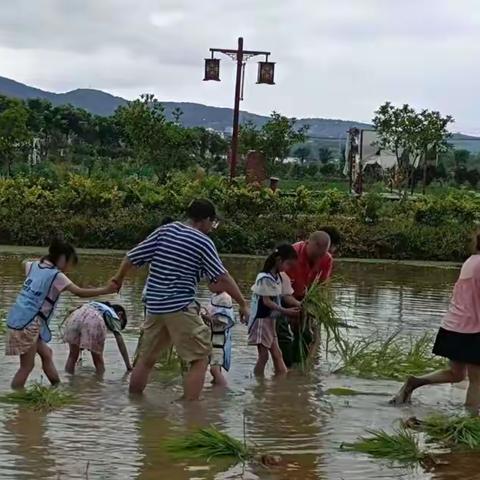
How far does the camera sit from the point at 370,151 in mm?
54656

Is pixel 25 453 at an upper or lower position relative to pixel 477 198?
lower

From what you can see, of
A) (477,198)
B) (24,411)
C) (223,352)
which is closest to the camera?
(24,411)

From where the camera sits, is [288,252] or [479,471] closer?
[479,471]

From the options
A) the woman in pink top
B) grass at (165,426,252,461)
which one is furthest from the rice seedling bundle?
grass at (165,426,252,461)

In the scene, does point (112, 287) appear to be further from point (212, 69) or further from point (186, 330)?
point (212, 69)

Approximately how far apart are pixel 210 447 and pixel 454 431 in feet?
5.89

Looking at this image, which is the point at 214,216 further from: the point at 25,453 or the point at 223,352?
the point at 25,453

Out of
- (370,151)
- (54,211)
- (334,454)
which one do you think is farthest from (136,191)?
(370,151)

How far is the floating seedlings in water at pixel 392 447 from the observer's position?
6.71 m

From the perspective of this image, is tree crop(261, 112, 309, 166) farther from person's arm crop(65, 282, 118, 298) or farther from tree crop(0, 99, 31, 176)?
person's arm crop(65, 282, 118, 298)

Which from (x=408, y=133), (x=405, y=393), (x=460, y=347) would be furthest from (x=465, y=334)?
(x=408, y=133)

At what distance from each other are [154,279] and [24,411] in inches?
55.0

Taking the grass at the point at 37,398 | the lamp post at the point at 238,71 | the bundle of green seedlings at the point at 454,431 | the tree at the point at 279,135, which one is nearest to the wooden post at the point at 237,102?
the lamp post at the point at 238,71

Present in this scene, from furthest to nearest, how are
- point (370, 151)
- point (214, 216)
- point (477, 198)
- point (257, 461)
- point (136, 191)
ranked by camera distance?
point (370, 151) → point (477, 198) → point (136, 191) → point (214, 216) → point (257, 461)
